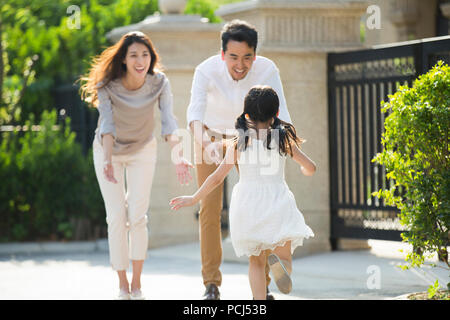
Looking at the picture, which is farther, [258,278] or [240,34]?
[240,34]

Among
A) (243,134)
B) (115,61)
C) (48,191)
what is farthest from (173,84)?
(243,134)

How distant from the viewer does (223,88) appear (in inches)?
227

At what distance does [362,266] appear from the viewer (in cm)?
743

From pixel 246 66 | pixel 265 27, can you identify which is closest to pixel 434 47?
pixel 265 27

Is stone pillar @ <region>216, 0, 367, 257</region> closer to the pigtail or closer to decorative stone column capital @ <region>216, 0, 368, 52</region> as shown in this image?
decorative stone column capital @ <region>216, 0, 368, 52</region>

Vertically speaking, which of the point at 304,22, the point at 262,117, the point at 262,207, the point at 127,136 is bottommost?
the point at 262,207

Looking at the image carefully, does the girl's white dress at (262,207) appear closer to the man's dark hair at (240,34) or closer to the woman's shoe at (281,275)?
the woman's shoe at (281,275)

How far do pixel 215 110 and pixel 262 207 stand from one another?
4.30 feet

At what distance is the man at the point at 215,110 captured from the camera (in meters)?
5.58

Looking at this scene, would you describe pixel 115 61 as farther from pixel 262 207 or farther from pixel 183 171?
pixel 262 207

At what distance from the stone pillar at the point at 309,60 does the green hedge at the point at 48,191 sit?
2.87m

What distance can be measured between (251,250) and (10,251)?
5.33 m

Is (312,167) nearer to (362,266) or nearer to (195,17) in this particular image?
(362,266)

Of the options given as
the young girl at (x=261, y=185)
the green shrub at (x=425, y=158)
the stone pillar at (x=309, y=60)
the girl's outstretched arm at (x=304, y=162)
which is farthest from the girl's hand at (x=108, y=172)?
the stone pillar at (x=309, y=60)
